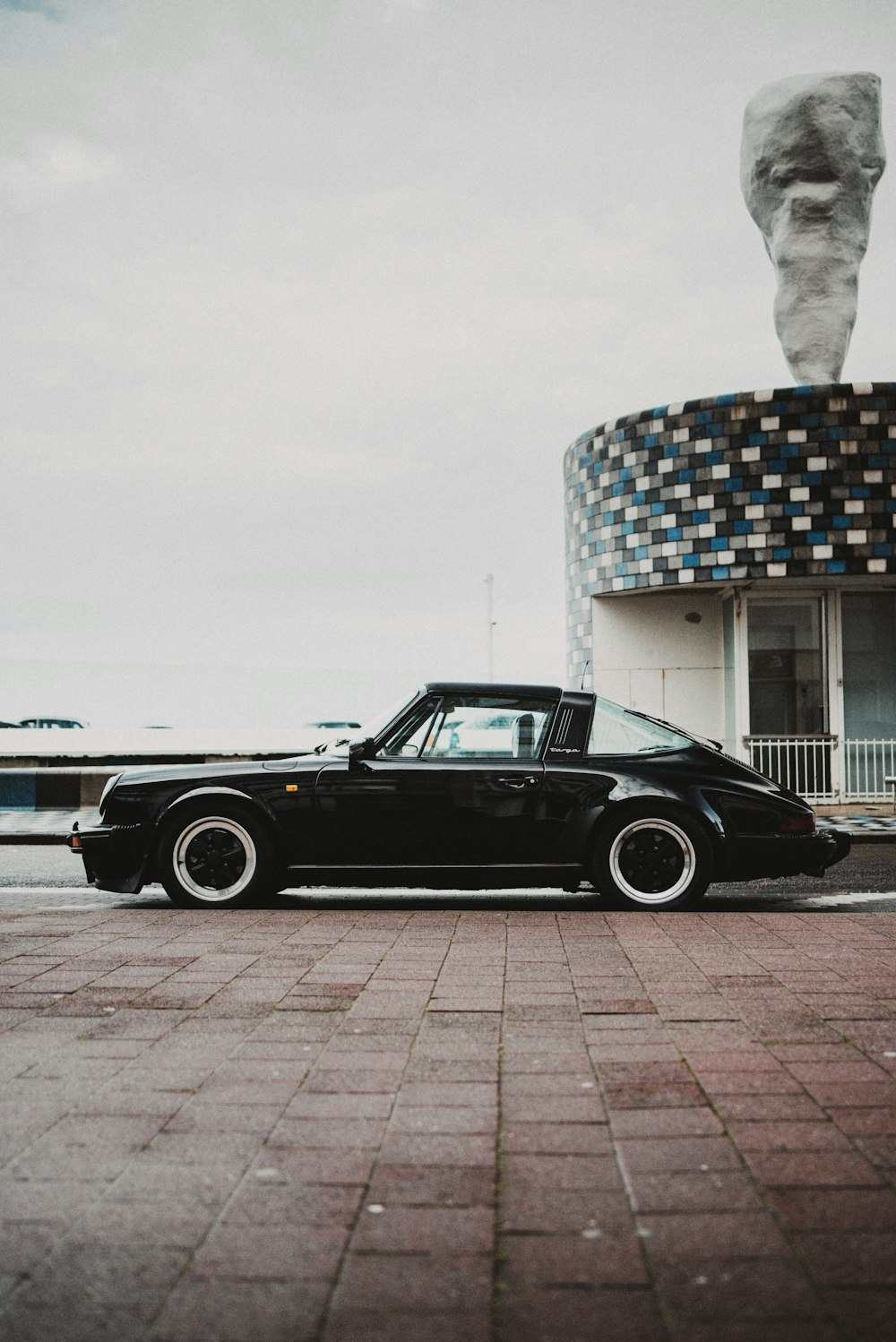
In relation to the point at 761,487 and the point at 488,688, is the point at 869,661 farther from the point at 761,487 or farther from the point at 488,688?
the point at 488,688

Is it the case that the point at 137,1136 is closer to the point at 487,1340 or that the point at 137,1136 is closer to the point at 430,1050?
the point at 430,1050

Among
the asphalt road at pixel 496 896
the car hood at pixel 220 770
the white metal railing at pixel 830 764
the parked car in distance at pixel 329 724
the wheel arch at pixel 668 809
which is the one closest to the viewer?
the wheel arch at pixel 668 809

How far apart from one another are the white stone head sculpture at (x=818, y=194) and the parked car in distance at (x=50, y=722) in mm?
16286

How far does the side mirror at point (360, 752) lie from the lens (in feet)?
22.9

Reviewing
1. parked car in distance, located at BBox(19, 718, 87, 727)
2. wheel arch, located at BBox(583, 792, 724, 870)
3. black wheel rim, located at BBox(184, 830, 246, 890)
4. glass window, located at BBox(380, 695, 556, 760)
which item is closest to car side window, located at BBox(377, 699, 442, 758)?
glass window, located at BBox(380, 695, 556, 760)

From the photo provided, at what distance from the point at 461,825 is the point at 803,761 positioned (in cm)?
936

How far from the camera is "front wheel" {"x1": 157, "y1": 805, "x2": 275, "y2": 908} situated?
691 cm

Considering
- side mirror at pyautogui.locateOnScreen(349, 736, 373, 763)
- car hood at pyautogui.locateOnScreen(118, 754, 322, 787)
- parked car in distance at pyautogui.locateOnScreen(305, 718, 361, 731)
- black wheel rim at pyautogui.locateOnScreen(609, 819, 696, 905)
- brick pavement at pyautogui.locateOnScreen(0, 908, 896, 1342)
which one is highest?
parked car in distance at pyautogui.locateOnScreen(305, 718, 361, 731)

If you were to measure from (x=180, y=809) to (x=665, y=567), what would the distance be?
9.11 m

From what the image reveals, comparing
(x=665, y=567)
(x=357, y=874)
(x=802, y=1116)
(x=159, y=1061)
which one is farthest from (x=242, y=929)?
(x=665, y=567)

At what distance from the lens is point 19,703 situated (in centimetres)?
2408

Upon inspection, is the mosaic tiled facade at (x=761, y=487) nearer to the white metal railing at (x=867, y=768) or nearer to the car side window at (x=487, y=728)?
the white metal railing at (x=867, y=768)

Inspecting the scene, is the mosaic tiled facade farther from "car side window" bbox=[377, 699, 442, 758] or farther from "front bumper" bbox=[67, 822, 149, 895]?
"front bumper" bbox=[67, 822, 149, 895]

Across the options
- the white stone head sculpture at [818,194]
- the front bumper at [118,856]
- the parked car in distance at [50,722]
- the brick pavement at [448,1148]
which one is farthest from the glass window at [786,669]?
the parked car in distance at [50,722]
